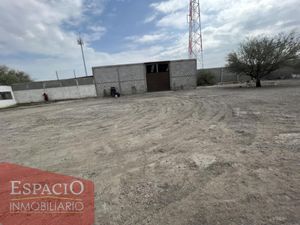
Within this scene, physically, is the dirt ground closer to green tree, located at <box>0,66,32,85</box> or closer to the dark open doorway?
the dark open doorway

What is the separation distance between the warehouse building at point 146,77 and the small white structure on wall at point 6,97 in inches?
405

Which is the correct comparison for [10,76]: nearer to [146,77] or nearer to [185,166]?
[146,77]

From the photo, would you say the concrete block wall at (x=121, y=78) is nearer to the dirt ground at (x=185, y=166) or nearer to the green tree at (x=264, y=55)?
the green tree at (x=264, y=55)

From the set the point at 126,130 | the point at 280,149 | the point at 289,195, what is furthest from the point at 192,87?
the point at 289,195

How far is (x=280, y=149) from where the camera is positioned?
11.2ft

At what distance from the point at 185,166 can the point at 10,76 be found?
3576cm

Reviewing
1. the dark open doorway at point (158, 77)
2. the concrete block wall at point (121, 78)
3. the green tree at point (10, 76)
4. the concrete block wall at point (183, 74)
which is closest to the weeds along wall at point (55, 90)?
the concrete block wall at point (121, 78)

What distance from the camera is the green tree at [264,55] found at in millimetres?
15250

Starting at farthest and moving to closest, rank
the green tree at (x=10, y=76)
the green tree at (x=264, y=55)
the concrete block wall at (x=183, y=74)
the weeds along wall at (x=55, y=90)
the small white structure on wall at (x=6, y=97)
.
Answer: the green tree at (x=10, y=76), the concrete block wall at (x=183, y=74), the weeds along wall at (x=55, y=90), the small white structure on wall at (x=6, y=97), the green tree at (x=264, y=55)

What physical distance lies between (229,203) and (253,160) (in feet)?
4.31

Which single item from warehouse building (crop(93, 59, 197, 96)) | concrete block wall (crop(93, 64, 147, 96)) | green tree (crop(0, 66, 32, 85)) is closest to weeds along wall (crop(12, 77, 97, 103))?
concrete block wall (crop(93, 64, 147, 96))

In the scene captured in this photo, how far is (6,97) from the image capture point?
2050 cm

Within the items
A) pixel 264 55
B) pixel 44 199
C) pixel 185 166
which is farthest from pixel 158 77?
pixel 44 199

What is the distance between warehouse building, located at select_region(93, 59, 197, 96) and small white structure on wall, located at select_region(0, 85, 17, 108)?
10277 millimetres
